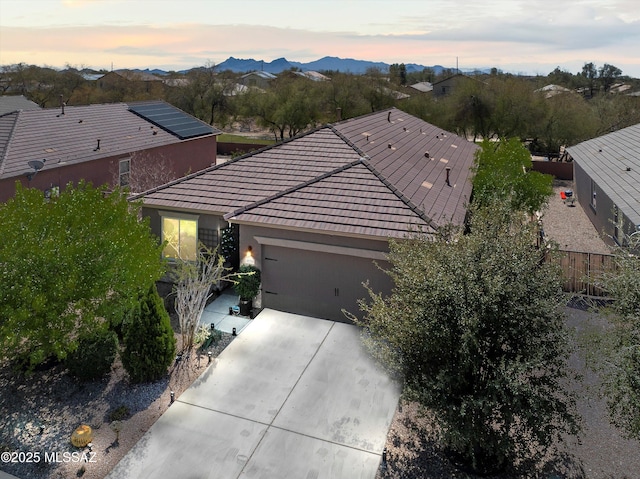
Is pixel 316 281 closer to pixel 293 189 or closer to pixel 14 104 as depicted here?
pixel 293 189

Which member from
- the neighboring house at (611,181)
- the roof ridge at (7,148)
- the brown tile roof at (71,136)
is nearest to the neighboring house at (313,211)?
the neighboring house at (611,181)

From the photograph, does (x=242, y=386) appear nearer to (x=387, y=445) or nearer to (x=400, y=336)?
(x=387, y=445)

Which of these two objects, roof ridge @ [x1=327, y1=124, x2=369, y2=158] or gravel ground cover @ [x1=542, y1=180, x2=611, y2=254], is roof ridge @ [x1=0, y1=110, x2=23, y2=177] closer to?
roof ridge @ [x1=327, y1=124, x2=369, y2=158]

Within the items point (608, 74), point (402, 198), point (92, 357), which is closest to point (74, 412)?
point (92, 357)

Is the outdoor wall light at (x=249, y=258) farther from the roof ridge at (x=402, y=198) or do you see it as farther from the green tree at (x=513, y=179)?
the green tree at (x=513, y=179)

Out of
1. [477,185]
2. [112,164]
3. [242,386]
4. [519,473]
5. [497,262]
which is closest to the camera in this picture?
[497,262]

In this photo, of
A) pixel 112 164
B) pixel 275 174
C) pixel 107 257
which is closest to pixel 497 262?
pixel 107 257

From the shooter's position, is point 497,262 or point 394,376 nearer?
point 497,262

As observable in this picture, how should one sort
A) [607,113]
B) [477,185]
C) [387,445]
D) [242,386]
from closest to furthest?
[387,445] → [242,386] → [477,185] → [607,113]
